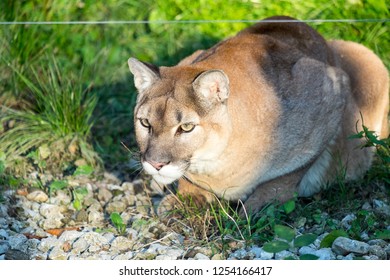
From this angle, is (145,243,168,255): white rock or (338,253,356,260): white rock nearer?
(338,253,356,260): white rock

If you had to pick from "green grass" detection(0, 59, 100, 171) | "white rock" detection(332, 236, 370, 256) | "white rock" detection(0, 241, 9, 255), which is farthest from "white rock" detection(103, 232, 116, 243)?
"white rock" detection(332, 236, 370, 256)

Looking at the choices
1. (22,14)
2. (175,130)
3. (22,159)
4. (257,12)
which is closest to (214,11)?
(257,12)

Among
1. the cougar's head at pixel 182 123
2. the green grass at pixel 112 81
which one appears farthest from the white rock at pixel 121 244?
the cougar's head at pixel 182 123

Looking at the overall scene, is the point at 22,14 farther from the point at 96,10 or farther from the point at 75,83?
the point at 75,83

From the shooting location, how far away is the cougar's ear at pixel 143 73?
17.4 ft

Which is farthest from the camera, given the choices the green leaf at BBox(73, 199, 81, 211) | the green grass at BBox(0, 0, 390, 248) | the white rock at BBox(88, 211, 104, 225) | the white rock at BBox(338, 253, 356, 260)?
the green leaf at BBox(73, 199, 81, 211)

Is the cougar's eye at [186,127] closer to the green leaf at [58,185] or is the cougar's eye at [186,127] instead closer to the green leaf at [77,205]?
the green leaf at [77,205]

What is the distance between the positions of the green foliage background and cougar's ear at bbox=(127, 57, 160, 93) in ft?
4.37

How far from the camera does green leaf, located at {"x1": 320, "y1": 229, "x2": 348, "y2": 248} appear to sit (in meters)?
5.06

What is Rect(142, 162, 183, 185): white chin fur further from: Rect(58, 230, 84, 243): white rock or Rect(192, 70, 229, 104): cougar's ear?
Rect(58, 230, 84, 243): white rock

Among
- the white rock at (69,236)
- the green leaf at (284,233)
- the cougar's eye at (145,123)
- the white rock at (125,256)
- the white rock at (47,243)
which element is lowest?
the white rock at (47,243)

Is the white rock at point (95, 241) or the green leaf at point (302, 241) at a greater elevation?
the green leaf at point (302, 241)

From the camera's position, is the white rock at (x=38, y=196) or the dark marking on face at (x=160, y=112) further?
the white rock at (x=38, y=196)

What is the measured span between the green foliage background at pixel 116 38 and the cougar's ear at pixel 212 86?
1.80m
